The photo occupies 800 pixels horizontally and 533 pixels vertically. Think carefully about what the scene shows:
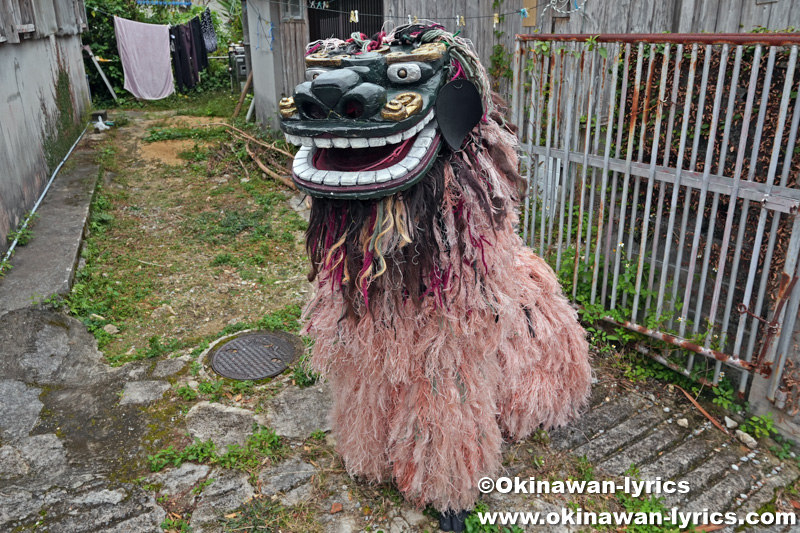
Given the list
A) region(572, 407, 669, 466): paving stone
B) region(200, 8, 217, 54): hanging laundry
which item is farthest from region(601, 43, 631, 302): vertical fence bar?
region(200, 8, 217, 54): hanging laundry

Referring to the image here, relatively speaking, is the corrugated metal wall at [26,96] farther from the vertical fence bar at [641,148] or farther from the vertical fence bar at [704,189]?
the vertical fence bar at [704,189]

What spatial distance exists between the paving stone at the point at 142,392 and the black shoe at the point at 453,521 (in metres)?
2.05

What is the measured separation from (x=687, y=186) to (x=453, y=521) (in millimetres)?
2256

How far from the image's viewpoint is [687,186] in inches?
133

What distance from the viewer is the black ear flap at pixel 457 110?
7.08ft

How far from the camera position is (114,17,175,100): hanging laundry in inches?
492

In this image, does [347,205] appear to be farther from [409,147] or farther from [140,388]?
[140,388]

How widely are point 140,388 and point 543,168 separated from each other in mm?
3282

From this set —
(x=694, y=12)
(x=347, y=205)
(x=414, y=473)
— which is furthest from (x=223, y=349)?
(x=694, y=12)

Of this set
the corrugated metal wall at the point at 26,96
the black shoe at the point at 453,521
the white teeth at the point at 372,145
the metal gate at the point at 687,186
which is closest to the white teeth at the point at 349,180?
the white teeth at the point at 372,145

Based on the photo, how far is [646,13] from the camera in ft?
18.8

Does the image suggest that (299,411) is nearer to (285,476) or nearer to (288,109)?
(285,476)

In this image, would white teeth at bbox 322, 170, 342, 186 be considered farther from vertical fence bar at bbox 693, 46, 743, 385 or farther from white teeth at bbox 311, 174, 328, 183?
vertical fence bar at bbox 693, 46, 743, 385

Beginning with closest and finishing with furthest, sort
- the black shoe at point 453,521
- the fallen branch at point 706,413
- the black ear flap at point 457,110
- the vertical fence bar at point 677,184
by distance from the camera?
the black ear flap at point 457,110, the black shoe at point 453,521, the vertical fence bar at point 677,184, the fallen branch at point 706,413
